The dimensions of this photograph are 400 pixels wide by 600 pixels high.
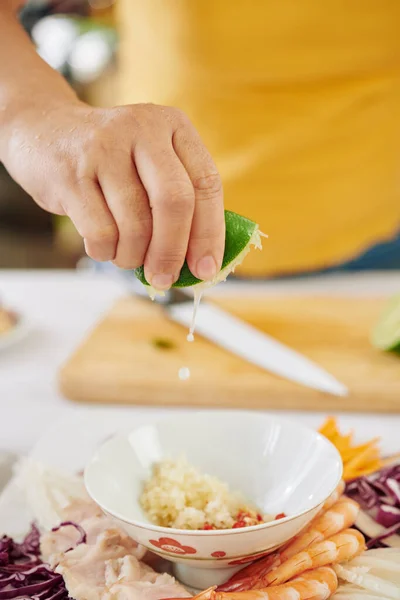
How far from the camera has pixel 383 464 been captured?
3.88 feet

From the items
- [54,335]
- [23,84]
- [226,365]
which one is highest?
[23,84]

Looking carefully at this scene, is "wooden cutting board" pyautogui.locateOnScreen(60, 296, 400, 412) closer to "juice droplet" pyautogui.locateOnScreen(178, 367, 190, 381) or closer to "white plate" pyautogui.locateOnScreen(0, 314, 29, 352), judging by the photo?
"juice droplet" pyautogui.locateOnScreen(178, 367, 190, 381)

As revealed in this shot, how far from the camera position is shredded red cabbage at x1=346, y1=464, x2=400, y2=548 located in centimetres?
101

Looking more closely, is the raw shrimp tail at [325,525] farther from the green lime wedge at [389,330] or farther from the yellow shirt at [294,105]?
the yellow shirt at [294,105]

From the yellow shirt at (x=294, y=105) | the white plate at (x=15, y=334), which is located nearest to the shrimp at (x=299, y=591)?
the white plate at (x=15, y=334)

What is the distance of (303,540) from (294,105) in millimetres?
1419

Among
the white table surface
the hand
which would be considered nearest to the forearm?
the hand

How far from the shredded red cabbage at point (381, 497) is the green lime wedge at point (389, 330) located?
0.51m

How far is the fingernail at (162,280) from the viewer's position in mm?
906

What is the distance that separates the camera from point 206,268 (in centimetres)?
91

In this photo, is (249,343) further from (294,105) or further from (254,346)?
(294,105)

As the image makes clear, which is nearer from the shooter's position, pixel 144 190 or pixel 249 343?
pixel 144 190

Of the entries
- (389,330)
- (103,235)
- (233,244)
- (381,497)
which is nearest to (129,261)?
(103,235)

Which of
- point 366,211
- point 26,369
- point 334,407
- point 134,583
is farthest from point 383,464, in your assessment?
point 366,211
